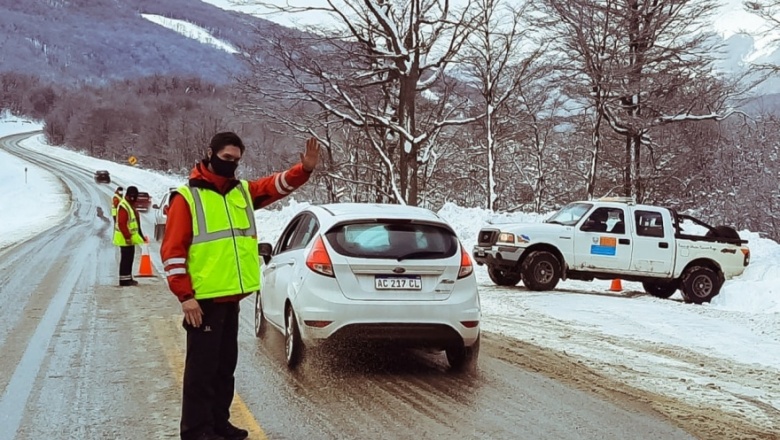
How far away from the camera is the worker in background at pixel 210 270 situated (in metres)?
4.38

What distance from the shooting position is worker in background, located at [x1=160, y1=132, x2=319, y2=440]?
438 centimetres

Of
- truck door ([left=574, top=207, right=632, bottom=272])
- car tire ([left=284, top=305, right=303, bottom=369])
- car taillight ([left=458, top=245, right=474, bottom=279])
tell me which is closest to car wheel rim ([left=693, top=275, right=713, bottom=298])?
truck door ([left=574, top=207, right=632, bottom=272])

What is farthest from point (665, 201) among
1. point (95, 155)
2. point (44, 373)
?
point (95, 155)

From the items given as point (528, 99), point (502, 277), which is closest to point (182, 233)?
point (502, 277)

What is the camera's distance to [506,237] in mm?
13789

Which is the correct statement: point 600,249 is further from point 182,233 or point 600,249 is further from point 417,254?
point 182,233

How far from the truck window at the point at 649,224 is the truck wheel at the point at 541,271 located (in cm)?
183

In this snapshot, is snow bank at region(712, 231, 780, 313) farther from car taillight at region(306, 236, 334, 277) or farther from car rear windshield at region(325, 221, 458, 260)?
car taillight at region(306, 236, 334, 277)

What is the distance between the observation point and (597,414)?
5.58 m

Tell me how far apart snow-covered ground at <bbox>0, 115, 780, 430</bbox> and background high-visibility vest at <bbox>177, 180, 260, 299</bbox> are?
3.88 meters

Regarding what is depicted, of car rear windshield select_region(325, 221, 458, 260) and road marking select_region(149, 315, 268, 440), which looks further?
car rear windshield select_region(325, 221, 458, 260)

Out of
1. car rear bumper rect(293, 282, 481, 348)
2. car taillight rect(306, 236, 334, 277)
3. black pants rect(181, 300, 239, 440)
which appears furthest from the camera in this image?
car taillight rect(306, 236, 334, 277)

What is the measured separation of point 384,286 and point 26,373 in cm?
328

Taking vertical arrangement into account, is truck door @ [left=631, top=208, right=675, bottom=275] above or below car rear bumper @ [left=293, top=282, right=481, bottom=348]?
above
